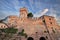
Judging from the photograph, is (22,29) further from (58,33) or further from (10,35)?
(58,33)

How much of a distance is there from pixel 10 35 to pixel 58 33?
4.32m

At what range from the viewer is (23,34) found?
1132cm

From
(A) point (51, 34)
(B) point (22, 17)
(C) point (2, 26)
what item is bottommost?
(A) point (51, 34)

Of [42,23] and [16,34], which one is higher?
[42,23]

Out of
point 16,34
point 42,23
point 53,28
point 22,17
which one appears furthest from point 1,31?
point 53,28

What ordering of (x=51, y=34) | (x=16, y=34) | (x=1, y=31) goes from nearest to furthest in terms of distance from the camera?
1. (x=1, y=31)
2. (x=16, y=34)
3. (x=51, y=34)

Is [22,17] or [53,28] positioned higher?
[22,17]

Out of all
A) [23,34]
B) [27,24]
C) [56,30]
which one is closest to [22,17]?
[27,24]

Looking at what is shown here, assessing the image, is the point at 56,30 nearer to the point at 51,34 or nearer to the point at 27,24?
the point at 51,34

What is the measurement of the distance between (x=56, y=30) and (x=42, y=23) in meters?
1.41

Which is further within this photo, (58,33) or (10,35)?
(58,33)

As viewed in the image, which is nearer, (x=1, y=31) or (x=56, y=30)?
(x=1, y=31)

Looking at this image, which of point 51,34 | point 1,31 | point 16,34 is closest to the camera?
point 1,31

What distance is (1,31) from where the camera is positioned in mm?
10414
